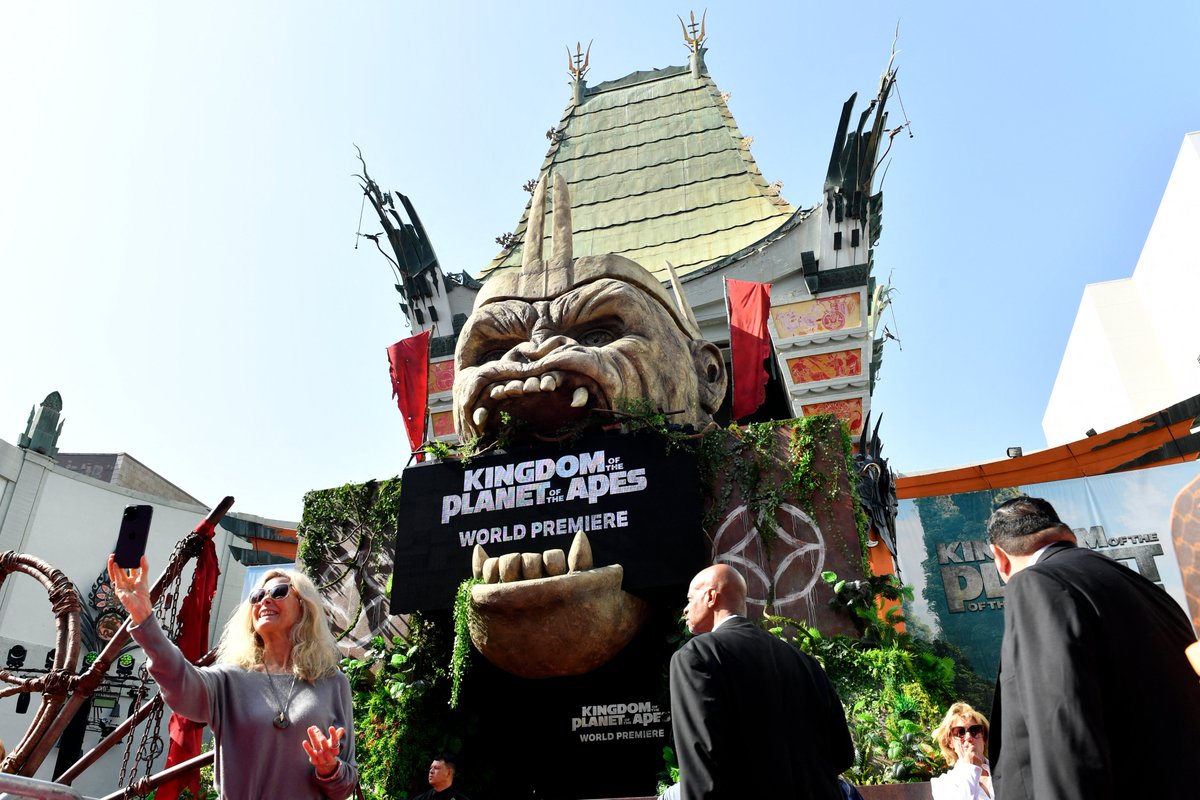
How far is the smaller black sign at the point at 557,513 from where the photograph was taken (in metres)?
6.73

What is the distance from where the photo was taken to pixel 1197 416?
16656 mm

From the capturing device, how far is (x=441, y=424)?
16.8m

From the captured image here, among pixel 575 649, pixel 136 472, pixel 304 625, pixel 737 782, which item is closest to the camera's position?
pixel 737 782

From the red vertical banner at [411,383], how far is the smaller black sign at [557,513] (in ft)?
18.5

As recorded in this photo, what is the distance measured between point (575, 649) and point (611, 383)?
2.17 metres

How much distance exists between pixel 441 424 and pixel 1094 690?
50.4ft

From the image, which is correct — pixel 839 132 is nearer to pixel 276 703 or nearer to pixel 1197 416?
pixel 1197 416

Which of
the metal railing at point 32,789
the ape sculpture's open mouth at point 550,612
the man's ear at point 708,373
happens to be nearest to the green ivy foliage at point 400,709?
the ape sculpture's open mouth at point 550,612

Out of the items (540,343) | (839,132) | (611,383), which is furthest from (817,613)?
(839,132)

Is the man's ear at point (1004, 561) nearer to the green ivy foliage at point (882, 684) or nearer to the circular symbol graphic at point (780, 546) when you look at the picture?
the green ivy foliage at point (882, 684)

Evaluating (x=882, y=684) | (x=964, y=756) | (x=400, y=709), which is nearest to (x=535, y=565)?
(x=400, y=709)

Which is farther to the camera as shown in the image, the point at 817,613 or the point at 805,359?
the point at 805,359

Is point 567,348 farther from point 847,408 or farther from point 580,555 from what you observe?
point 847,408

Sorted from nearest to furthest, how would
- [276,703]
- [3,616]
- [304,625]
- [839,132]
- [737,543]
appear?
[276,703], [304,625], [737,543], [839,132], [3,616]
